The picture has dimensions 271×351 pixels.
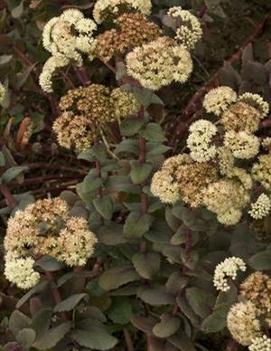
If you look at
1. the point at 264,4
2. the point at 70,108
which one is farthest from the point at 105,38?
the point at 264,4

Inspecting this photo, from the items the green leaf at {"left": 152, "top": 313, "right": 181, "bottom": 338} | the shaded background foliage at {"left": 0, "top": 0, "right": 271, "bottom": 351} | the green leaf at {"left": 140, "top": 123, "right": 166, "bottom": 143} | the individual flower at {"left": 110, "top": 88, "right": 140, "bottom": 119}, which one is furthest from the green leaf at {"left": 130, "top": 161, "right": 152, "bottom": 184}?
the green leaf at {"left": 152, "top": 313, "right": 181, "bottom": 338}

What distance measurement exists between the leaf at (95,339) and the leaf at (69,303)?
5.5 inches

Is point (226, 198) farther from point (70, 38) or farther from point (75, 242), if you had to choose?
point (70, 38)

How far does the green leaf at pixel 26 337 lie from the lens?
2971mm

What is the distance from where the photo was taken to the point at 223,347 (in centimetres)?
367

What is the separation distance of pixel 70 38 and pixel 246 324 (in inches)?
55.9

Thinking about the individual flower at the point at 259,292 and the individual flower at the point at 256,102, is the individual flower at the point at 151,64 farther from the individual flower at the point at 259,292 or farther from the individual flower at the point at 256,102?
the individual flower at the point at 259,292

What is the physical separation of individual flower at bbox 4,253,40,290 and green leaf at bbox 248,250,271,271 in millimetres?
839

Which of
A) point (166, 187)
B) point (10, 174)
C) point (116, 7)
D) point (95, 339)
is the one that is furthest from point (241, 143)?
point (10, 174)

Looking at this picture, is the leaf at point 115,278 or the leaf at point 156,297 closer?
the leaf at point 156,297

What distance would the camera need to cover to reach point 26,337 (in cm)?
299

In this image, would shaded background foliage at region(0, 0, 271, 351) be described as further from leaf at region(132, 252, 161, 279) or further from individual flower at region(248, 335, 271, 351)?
individual flower at region(248, 335, 271, 351)

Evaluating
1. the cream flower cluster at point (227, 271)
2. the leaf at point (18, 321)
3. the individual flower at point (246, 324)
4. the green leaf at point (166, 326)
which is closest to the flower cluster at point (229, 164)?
the cream flower cluster at point (227, 271)

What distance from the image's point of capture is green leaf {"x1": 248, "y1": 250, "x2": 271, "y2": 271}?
293 cm
